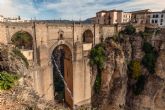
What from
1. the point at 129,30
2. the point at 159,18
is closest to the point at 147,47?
the point at 129,30

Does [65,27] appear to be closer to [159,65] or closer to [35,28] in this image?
[35,28]

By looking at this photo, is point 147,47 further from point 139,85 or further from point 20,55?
point 20,55

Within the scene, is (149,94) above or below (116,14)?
below

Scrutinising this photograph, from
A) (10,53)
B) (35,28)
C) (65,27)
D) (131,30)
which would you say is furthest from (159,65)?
(10,53)

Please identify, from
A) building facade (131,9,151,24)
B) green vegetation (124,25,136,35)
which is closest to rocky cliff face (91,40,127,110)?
green vegetation (124,25,136,35)

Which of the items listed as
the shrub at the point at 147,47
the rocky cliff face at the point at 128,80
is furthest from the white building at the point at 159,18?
the shrub at the point at 147,47

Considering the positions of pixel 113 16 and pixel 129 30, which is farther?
pixel 113 16
